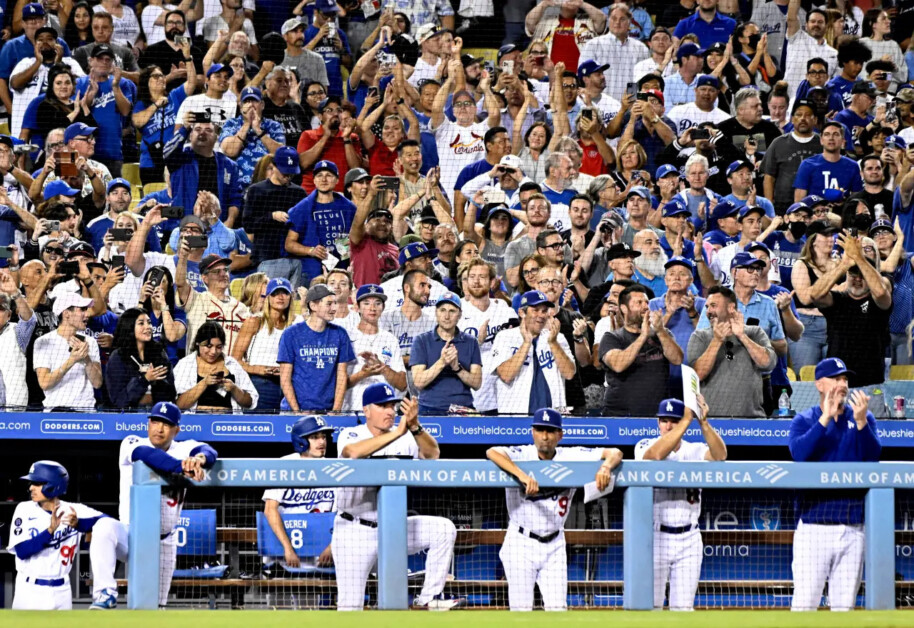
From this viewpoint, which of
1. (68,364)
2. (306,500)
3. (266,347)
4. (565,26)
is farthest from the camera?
(565,26)

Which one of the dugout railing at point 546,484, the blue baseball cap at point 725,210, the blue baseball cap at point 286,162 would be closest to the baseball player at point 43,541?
the dugout railing at point 546,484

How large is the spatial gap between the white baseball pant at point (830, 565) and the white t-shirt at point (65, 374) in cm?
497

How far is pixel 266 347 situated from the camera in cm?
1027

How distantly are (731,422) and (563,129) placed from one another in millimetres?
4529

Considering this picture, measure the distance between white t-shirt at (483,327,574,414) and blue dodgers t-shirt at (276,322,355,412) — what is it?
1.03 meters

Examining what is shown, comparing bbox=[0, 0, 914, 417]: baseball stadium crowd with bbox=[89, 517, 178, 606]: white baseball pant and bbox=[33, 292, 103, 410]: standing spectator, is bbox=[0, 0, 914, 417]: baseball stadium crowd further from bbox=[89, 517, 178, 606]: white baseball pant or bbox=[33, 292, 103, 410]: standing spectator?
bbox=[89, 517, 178, 606]: white baseball pant

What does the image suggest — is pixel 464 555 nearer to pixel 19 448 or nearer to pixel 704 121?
pixel 19 448

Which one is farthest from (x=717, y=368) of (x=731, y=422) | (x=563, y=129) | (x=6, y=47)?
(x=6, y=47)

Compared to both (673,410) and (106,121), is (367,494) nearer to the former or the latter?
(673,410)

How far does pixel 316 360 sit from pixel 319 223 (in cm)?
221

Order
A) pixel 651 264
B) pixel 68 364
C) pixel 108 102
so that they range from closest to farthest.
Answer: pixel 68 364 → pixel 651 264 → pixel 108 102

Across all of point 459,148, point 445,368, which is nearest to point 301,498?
point 445,368

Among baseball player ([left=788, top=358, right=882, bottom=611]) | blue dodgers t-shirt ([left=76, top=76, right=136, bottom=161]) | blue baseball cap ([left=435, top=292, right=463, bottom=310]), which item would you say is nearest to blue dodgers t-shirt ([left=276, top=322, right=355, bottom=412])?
blue baseball cap ([left=435, top=292, right=463, bottom=310])

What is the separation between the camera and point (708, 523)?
29.2 feet
